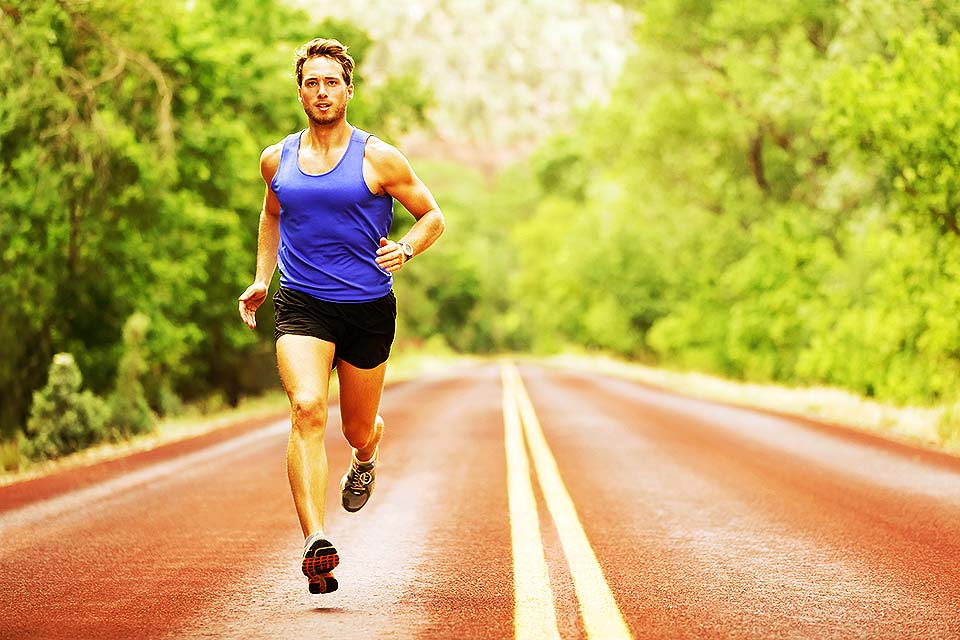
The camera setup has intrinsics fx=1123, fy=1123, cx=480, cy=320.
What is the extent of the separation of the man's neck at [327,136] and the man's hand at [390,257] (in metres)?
0.53

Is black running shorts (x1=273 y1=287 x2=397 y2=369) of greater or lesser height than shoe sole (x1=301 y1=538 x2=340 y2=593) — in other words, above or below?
above

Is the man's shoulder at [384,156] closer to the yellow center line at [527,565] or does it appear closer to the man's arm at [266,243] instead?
the man's arm at [266,243]

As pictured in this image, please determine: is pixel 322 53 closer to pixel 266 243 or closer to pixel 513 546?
pixel 266 243

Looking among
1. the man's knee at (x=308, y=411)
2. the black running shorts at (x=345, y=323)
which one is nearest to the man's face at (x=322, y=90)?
the black running shorts at (x=345, y=323)

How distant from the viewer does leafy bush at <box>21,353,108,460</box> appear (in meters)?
12.6

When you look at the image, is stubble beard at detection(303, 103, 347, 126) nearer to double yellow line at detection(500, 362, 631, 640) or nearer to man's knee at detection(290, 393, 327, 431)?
man's knee at detection(290, 393, 327, 431)

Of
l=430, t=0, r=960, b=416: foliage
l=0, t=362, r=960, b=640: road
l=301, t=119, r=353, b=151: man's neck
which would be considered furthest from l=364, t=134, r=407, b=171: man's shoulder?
l=430, t=0, r=960, b=416: foliage

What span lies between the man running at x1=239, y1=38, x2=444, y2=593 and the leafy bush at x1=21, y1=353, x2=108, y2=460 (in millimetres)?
8172

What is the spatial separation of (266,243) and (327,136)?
75 centimetres

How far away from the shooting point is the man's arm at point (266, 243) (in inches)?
209

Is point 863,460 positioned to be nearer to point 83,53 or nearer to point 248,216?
point 83,53

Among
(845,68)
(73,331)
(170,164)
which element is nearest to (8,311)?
(73,331)

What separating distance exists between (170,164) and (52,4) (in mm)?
3073

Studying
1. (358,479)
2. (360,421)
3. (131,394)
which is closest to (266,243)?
(360,421)
